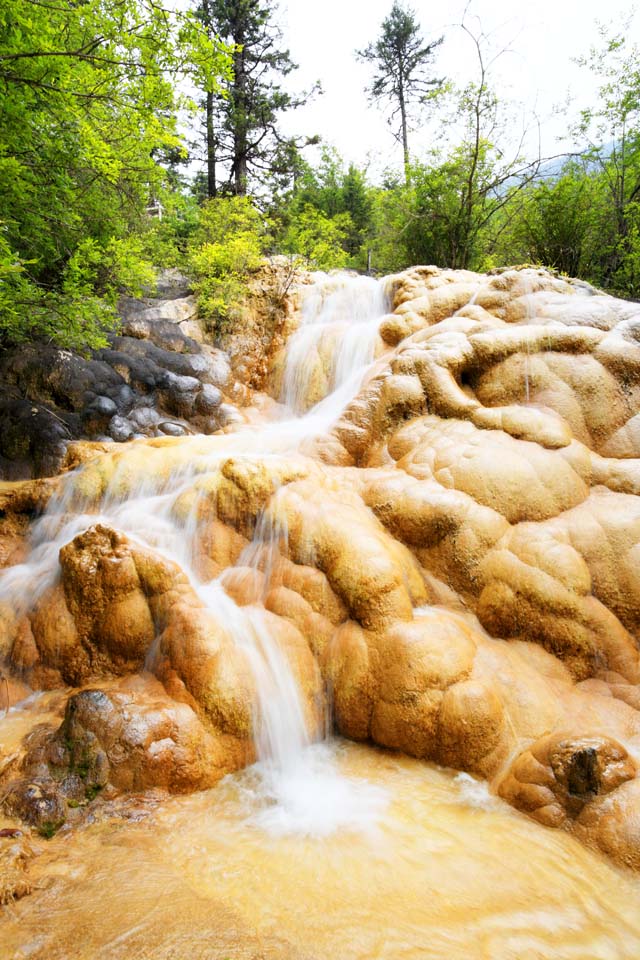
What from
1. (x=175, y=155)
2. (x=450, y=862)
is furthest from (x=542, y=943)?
(x=175, y=155)

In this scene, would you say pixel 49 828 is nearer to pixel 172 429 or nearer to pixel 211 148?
pixel 172 429

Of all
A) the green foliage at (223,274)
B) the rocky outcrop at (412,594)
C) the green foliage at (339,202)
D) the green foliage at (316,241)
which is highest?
the green foliage at (339,202)

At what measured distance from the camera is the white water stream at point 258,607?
9.72 ft

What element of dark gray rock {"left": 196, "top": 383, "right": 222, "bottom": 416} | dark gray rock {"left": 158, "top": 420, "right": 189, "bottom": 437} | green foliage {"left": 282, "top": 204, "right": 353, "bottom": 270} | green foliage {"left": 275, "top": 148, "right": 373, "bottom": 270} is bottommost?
→ dark gray rock {"left": 158, "top": 420, "right": 189, "bottom": 437}

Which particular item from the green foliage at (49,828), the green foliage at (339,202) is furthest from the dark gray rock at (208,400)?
the green foliage at (339,202)

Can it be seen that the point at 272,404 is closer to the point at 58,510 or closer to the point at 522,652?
the point at 58,510

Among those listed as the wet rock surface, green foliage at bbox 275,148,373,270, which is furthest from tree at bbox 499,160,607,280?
green foliage at bbox 275,148,373,270

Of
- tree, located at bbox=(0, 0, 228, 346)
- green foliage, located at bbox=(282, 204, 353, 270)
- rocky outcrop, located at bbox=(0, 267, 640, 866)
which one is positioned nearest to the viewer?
rocky outcrop, located at bbox=(0, 267, 640, 866)

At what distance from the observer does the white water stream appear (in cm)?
296

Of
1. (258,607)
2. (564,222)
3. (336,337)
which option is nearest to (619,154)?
(564,222)

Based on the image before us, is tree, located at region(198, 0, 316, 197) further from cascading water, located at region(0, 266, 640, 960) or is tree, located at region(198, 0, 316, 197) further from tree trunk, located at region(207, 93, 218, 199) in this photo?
cascading water, located at region(0, 266, 640, 960)

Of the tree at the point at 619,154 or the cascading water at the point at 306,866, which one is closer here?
the cascading water at the point at 306,866

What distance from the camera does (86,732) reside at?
3037 mm

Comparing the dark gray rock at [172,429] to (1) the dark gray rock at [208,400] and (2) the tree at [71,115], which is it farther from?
(2) the tree at [71,115]
